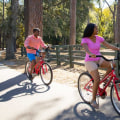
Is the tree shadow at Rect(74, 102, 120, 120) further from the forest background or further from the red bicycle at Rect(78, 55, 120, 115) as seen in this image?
the forest background

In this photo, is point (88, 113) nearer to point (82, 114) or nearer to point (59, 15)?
point (82, 114)

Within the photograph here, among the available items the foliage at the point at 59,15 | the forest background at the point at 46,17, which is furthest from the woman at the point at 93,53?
the foliage at the point at 59,15

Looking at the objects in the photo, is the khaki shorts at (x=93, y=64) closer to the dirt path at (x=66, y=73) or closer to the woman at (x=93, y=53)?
the woman at (x=93, y=53)

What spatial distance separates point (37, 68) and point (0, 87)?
1.42m

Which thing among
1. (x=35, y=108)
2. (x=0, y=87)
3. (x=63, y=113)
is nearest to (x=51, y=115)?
(x=63, y=113)

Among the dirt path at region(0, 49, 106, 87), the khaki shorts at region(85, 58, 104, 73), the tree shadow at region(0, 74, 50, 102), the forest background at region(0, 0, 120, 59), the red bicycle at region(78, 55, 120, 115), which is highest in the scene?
the forest background at region(0, 0, 120, 59)

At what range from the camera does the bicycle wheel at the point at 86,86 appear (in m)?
4.49

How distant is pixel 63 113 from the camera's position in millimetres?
4027

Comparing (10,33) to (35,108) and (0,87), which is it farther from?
(35,108)

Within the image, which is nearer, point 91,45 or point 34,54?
point 91,45

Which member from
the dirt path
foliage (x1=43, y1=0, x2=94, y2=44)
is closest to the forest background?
foliage (x1=43, y1=0, x2=94, y2=44)

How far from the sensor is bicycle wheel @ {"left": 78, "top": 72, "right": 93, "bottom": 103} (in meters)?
4.49

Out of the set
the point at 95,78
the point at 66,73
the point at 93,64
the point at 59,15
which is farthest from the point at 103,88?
the point at 59,15

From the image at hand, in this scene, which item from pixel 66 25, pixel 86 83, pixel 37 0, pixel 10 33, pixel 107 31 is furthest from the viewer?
pixel 107 31
